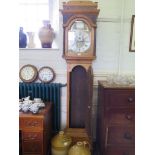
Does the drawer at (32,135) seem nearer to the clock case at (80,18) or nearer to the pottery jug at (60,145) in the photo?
the pottery jug at (60,145)

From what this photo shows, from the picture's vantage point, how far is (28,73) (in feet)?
8.68

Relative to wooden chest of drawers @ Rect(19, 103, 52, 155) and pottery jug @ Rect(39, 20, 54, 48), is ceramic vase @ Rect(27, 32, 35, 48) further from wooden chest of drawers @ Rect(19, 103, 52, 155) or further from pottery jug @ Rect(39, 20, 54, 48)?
wooden chest of drawers @ Rect(19, 103, 52, 155)

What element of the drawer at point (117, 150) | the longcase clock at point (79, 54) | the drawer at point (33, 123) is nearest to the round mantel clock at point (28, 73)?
the longcase clock at point (79, 54)

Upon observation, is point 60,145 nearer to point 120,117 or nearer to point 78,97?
point 78,97

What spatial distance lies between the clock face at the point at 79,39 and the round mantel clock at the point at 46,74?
1.28 ft

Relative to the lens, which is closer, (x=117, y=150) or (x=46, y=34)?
(x=117, y=150)

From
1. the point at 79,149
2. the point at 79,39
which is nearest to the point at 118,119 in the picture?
the point at 79,149

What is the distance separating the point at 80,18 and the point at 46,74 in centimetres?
77

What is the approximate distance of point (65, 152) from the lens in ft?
7.88
